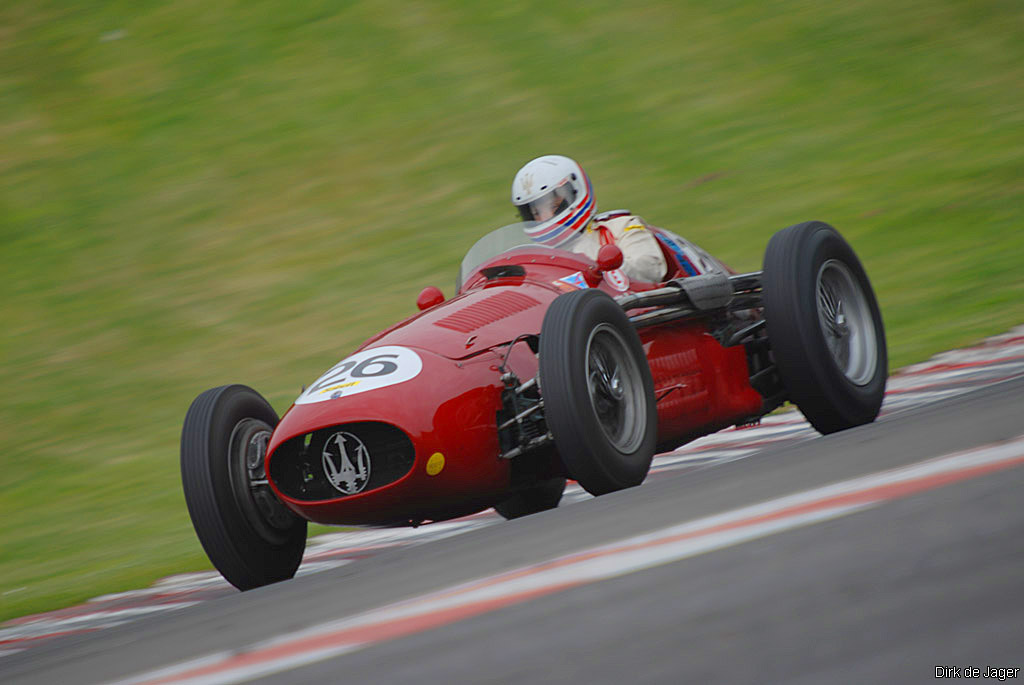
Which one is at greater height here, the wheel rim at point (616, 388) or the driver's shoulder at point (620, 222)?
the driver's shoulder at point (620, 222)

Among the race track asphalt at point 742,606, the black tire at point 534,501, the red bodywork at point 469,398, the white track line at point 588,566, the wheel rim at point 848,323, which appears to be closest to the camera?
the race track asphalt at point 742,606

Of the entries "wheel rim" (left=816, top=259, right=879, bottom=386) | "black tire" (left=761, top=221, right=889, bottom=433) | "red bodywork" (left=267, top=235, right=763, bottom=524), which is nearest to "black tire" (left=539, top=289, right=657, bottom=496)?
"red bodywork" (left=267, top=235, right=763, bottom=524)

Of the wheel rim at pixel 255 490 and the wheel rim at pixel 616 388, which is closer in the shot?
the wheel rim at pixel 616 388

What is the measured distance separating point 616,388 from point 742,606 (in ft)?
8.40

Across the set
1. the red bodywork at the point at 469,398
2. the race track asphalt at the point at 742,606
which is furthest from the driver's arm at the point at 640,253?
the race track asphalt at the point at 742,606

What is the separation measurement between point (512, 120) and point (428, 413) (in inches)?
504

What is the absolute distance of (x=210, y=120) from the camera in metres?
17.9

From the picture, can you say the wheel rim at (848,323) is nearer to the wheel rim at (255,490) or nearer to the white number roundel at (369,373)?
the white number roundel at (369,373)

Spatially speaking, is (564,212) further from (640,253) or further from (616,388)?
(616,388)

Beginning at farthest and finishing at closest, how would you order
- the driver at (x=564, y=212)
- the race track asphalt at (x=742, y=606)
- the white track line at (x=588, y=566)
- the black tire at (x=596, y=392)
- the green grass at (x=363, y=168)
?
the green grass at (x=363, y=168)
the driver at (x=564, y=212)
the black tire at (x=596, y=392)
the white track line at (x=588, y=566)
the race track asphalt at (x=742, y=606)

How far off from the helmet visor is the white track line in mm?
3111

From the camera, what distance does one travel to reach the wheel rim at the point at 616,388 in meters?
4.25

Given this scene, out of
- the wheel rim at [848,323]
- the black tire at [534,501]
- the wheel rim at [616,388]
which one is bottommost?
the black tire at [534,501]

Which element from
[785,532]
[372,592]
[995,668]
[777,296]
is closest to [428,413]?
[372,592]
